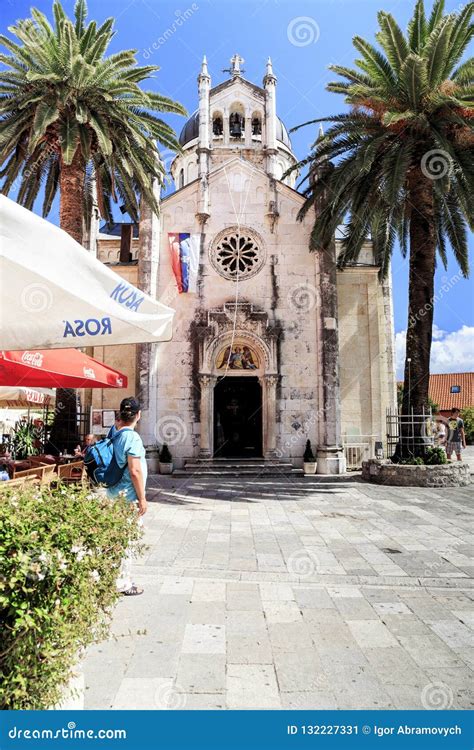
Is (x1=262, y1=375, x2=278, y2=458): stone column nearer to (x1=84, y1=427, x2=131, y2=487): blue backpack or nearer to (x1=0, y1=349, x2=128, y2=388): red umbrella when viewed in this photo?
(x1=0, y1=349, x2=128, y2=388): red umbrella

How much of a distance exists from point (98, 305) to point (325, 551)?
17.2 ft

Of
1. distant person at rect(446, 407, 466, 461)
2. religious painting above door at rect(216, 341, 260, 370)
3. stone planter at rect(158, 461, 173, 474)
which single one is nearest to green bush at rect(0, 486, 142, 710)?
stone planter at rect(158, 461, 173, 474)

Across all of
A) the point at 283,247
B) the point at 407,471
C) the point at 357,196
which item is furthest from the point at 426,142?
the point at 407,471

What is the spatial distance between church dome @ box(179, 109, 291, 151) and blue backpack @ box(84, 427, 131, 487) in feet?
99.1

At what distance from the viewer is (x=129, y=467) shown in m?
5.27

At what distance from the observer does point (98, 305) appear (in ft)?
13.6

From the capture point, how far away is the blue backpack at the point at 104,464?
208 inches

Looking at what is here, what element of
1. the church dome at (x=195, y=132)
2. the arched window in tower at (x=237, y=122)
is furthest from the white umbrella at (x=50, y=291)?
the church dome at (x=195, y=132)

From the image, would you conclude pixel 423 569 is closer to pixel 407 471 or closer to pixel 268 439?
pixel 407 471

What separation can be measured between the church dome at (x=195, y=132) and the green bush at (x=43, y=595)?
3227cm

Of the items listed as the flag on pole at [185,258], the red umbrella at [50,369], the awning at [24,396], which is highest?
the flag on pole at [185,258]

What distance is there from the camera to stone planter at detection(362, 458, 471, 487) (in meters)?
14.7

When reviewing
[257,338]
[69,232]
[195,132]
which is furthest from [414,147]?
[195,132]

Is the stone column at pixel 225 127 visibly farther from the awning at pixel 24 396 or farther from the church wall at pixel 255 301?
the awning at pixel 24 396
